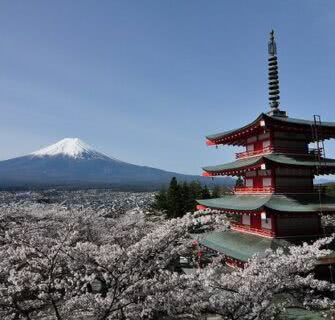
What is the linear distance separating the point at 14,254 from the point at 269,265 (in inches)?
311

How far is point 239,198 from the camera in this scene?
22.3m

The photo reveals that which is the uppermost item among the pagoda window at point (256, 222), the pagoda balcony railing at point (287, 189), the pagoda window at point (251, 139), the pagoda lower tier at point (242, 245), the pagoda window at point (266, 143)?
the pagoda window at point (251, 139)

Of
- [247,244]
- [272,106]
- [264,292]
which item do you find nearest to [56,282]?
[264,292]

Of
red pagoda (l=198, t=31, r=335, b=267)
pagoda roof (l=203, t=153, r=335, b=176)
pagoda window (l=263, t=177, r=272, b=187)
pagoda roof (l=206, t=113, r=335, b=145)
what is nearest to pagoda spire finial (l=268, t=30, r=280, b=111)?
red pagoda (l=198, t=31, r=335, b=267)

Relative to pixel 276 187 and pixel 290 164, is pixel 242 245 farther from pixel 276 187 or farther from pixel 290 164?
pixel 290 164

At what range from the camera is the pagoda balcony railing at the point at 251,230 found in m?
18.7

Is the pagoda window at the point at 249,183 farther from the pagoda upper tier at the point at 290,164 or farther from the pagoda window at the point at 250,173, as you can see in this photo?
the pagoda upper tier at the point at 290,164

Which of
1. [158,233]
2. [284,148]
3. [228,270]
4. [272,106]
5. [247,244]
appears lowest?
[228,270]

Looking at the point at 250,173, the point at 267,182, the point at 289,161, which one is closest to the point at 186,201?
the point at 250,173

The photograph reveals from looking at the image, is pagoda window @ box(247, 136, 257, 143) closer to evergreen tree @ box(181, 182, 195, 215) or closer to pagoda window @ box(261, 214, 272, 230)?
pagoda window @ box(261, 214, 272, 230)

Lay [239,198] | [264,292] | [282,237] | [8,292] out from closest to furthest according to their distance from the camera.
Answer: [8,292]
[264,292]
[282,237]
[239,198]

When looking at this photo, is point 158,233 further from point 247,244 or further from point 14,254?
point 247,244

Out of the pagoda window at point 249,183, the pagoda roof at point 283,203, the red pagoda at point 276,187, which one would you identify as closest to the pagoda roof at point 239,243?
the red pagoda at point 276,187

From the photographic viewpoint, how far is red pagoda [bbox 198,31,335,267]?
1812 cm
